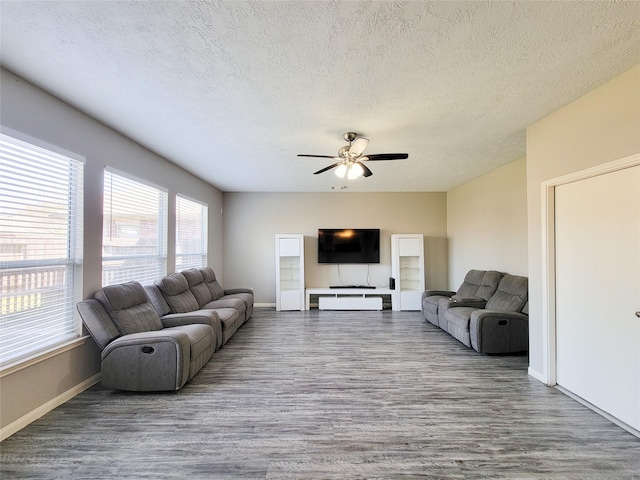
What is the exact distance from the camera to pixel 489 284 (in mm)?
4719

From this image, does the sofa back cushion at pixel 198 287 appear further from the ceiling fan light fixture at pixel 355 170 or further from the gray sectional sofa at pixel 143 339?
the ceiling fan light fixture at pixel 355 170

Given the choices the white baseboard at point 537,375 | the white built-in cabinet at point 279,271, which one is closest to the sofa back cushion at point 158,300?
the white built-in cabinet at point 279,271

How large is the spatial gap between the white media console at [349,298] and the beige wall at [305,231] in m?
0.41

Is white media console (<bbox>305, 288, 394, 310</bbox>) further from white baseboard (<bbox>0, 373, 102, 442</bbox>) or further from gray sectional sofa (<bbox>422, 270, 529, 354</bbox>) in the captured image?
white baseboard (<bbox>0, 373, 102, 442</bbox>)

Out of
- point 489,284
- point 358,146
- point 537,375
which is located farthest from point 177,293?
point 489,284

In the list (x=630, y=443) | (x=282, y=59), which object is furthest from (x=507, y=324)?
(x=282, y=59)

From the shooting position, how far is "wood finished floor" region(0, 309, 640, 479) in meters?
1.85

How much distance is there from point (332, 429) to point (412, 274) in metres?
4.97

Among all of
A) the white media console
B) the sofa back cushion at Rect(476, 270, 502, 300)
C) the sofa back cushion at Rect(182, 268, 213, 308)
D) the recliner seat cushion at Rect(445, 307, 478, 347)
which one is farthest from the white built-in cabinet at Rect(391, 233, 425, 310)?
the sofa back cushion at Rect(182, 268, 213, 308)

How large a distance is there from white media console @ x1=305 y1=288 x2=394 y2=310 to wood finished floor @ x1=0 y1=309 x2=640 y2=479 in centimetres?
284

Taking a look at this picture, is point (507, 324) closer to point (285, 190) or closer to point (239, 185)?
point (285, 190)

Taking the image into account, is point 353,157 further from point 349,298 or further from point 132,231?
point 349,298

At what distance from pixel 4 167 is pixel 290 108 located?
2.36 meters

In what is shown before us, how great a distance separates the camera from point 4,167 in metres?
2.21
